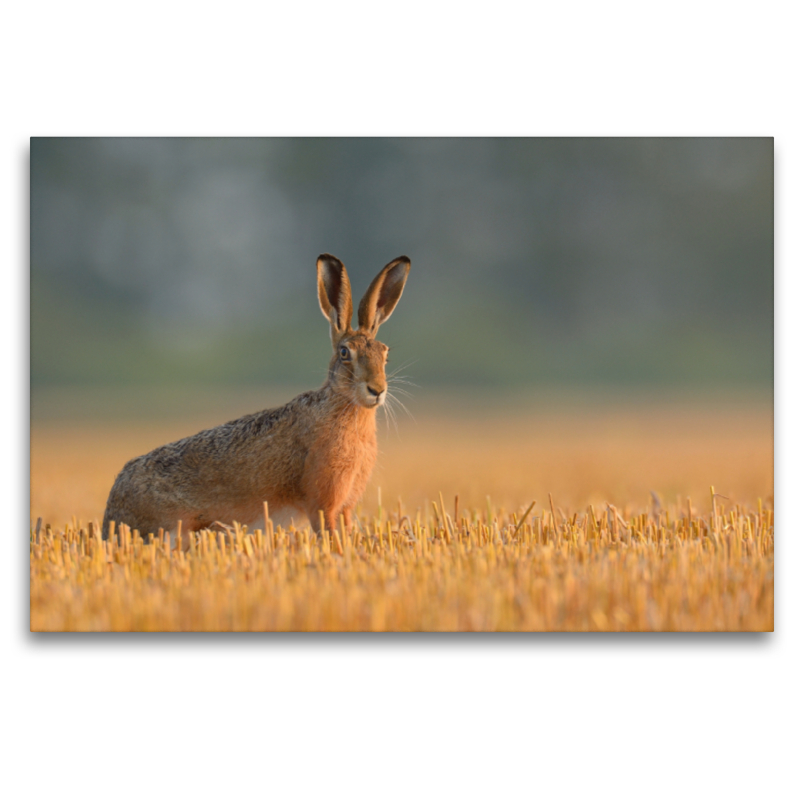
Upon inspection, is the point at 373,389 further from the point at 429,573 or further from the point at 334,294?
the point at 429,573

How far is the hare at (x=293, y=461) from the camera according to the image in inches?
182

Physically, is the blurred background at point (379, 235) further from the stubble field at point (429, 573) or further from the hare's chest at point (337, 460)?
the stubble field at point (429, 573)

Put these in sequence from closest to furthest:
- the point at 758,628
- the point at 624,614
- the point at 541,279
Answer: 1. the point at 624,614
2. the point at 758,628
3. the point at 541,279

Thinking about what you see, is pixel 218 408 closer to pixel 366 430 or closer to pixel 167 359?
pixel 167 359

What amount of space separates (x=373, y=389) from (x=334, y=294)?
590mm

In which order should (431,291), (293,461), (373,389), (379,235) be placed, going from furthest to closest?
(431,291)
(379,235)
(293,461)
(373,389)

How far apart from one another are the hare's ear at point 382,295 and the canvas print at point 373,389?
0.04ft

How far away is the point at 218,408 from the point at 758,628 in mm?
7465

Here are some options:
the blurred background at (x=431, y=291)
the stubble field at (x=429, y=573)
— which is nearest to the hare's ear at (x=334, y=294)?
the blurred background at (x=431, y=291)

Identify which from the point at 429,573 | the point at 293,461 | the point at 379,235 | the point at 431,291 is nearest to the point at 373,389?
the point at 293,461

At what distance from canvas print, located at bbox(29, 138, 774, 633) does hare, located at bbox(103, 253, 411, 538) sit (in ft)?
0.05

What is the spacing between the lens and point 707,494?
6535 mm

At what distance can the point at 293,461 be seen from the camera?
4770 mm
